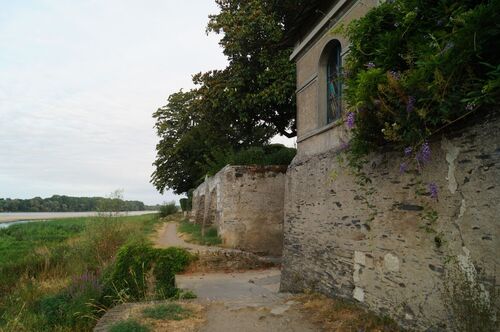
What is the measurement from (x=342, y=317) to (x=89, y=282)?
6209 millimetres

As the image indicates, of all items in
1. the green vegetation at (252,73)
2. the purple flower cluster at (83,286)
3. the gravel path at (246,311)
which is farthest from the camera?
the green vegetation at (252,73)

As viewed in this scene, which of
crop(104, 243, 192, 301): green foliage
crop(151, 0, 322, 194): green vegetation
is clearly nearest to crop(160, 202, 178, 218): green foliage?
crop(151, 0, 322, 194): green vegetation

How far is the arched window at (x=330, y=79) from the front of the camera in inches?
280

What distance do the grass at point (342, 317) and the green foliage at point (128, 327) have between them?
88.9 inches

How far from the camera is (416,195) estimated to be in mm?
4211

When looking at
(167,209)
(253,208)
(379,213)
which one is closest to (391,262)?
(379,213)

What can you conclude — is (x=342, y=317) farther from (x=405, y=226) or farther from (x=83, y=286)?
(x=83, y=286)

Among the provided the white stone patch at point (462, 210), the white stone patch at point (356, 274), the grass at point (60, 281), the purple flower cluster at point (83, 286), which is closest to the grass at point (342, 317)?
the white stone patch at point (356, 274)

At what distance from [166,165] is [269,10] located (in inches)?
747

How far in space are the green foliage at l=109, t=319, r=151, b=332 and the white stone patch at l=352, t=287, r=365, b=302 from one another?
2.87 metres

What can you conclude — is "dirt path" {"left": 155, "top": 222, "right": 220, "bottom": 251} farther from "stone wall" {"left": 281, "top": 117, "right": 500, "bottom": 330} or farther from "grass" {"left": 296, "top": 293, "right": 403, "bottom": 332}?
"grass" {"left": 296, "top": 293, "right": 403, "bottom": 332}

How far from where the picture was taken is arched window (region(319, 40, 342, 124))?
7104 mm

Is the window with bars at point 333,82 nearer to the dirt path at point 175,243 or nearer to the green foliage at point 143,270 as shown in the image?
the green foliage at point 143,270

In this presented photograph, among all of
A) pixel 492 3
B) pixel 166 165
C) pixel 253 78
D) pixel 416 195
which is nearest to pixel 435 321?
pixel 416 195
